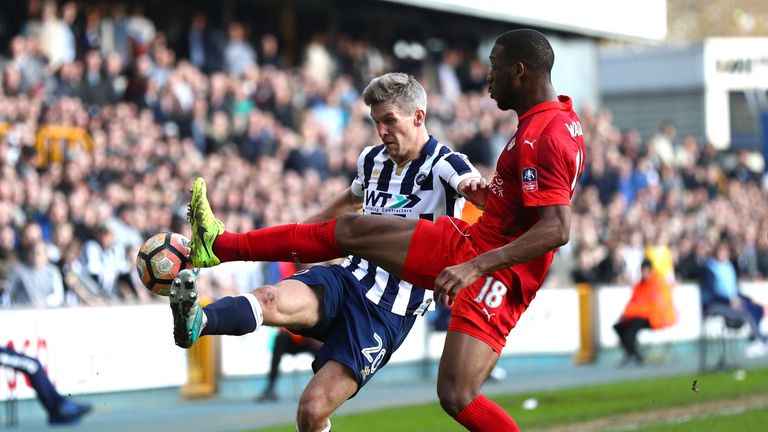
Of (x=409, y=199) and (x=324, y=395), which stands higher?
(x=409, y=199)

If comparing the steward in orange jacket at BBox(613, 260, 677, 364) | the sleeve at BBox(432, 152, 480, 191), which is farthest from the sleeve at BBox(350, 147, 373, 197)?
the steward in orange jacket at BBox(613, 260, 677, 364)

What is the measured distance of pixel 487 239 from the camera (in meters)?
6.91

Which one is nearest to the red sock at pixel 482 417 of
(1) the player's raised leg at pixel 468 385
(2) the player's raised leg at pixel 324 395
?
(1) the player's raised leg at pixel 468 385

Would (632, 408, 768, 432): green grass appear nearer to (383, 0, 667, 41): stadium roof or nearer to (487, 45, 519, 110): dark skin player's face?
(487, 45, 519, 110): dark skin player's face

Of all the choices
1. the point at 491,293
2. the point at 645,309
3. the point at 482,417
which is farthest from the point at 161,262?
the point at 645,309

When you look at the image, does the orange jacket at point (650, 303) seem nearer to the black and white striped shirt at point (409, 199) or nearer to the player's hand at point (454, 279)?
the black and white striped shirt at point (409, 199)

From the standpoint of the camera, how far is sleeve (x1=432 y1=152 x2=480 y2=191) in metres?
7.43

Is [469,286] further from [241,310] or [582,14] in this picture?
[582,14]

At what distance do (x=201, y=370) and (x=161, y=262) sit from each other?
26.2ft

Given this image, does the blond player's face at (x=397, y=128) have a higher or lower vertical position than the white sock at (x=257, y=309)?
higher

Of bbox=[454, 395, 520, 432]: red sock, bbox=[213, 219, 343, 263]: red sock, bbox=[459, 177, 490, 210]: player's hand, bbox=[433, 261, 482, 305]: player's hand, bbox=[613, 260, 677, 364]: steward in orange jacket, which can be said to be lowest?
bbox=[613, 260, 677, 364]: steward in orange jacket

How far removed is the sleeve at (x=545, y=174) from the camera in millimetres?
6496

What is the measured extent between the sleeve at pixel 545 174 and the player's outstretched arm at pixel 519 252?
0.05 meters

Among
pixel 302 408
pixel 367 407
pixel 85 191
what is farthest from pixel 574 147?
pixel 85 191
